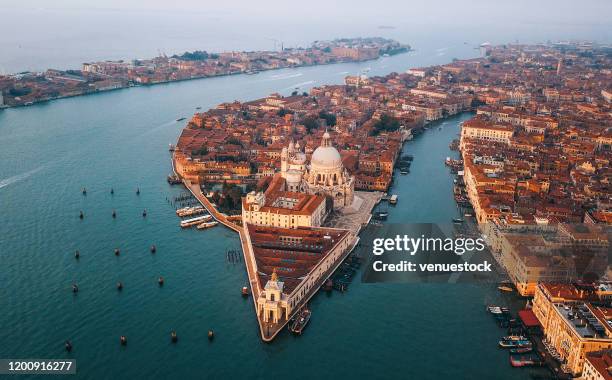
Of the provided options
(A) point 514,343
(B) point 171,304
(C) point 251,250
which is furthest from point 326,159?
(A) point 514,343

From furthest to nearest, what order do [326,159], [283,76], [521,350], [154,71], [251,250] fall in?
[283,76]
[154,71]
[326,159]
[251,250]
[521,350]

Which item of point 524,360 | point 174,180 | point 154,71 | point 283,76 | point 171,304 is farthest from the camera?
point 283,76

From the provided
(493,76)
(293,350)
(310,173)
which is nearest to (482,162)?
(310,173)

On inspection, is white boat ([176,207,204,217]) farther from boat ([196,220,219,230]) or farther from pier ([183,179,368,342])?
boat ([196,220,219,230])

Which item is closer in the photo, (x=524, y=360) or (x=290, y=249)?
(x=524, y=360)

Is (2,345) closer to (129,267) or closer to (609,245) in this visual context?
(129,267)

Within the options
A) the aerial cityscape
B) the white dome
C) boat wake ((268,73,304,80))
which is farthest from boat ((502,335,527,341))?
boat wake ((268,73,304,80))

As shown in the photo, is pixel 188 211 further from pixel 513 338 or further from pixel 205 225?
pixel 513 338
